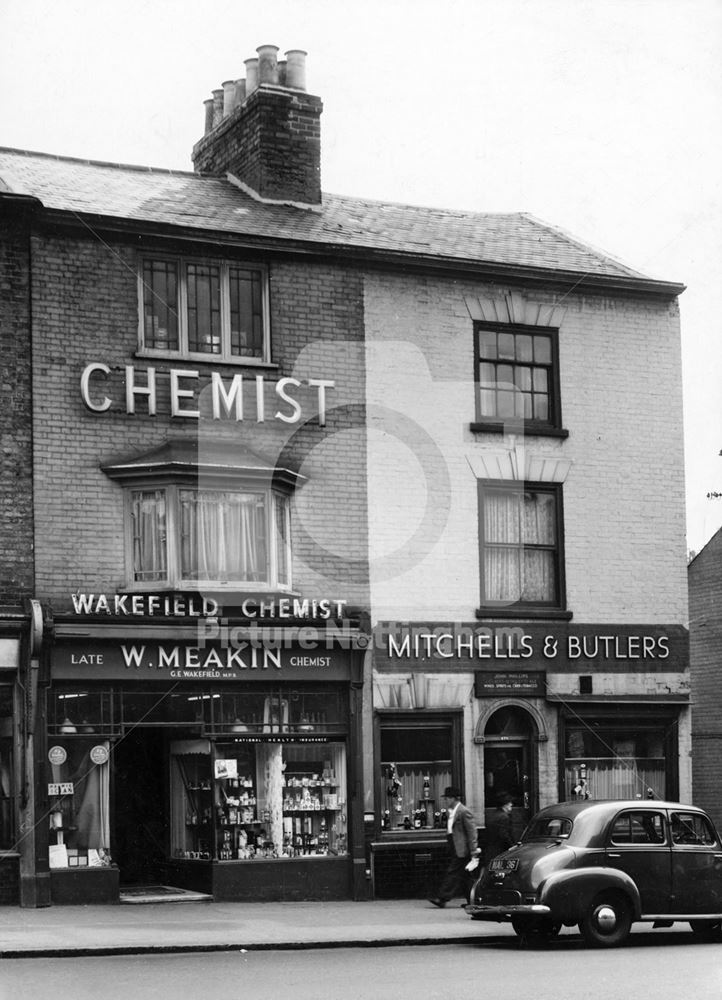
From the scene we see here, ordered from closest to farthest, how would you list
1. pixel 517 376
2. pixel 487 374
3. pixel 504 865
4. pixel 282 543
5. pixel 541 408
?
1. pixel 504 865
2. pixel 282 543
3. pixel 487 374
4. pixel 517 376
5. pixel 541 408

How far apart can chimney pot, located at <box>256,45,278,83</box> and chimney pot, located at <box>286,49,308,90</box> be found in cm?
21

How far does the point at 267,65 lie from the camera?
23.4 meters

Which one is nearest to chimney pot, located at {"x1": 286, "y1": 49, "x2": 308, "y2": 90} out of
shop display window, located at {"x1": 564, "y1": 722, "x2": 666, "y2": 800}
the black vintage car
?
shop display window, located at {"x1": 564, "y1": 722, "x2": 666, "y2": 800}

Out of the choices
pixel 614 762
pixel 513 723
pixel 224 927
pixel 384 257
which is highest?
pixel 384 257

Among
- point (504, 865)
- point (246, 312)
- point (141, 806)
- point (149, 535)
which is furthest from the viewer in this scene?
point (141, 806)

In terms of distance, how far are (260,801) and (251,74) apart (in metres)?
11.2

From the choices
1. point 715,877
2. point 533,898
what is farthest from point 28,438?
point 715,877

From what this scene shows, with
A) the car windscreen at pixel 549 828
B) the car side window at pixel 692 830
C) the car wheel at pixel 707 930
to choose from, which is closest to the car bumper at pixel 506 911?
the car windscreen at pixel 549 828

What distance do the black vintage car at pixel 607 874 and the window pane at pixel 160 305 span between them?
27.1ft

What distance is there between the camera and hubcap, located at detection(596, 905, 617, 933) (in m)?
16.1

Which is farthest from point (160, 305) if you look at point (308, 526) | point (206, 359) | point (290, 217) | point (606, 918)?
point (606, 918)

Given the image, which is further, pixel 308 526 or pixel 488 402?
pixel 488 402

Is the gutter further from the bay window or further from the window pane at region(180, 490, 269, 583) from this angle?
the window pane at region(180, 490, 269, 583)

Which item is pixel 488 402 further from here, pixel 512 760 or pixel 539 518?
pixel 512 760
